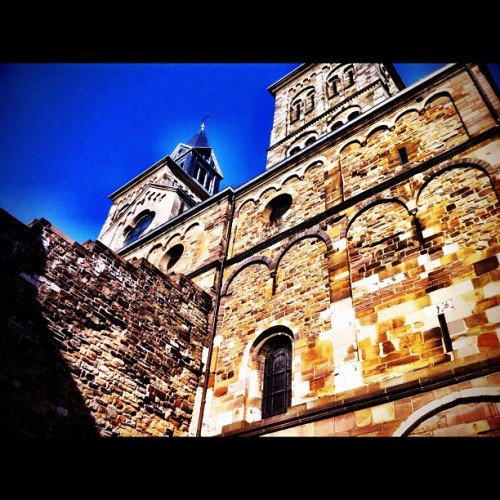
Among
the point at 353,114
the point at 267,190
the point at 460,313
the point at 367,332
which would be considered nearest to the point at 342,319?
the point at 367,332

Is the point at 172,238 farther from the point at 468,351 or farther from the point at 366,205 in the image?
the point at 468,351

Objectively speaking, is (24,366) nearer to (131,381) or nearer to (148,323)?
(131,381)

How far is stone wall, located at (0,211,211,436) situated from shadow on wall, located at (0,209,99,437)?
0.01 meters

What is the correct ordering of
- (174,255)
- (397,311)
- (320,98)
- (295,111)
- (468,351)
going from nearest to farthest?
(468,351), (397,311), (174,255), (320,98), (295,111)

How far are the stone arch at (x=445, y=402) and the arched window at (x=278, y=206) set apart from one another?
21.4 feet

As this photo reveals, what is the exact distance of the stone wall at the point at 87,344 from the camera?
639 cm

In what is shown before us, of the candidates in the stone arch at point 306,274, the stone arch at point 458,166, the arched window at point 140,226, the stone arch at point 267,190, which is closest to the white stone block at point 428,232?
the stone arch at point 458,166

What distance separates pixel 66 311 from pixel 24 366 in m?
1.22

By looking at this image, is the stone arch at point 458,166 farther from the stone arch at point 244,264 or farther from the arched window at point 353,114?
the arched window at point 353,114

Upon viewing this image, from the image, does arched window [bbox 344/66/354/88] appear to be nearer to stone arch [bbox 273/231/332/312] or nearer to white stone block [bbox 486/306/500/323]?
stone arch [bbox 273/231/332/312]

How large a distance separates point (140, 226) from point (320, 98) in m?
10.5

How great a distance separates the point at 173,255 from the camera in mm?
13820

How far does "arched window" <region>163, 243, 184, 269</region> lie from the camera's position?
44.3 feet
